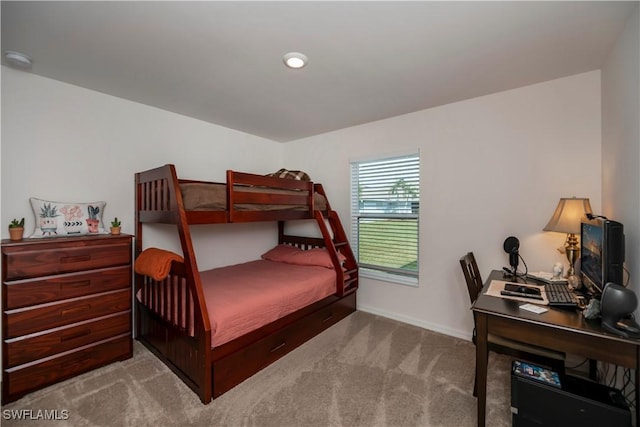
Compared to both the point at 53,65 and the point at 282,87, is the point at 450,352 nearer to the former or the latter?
Answer: the point at 282,87

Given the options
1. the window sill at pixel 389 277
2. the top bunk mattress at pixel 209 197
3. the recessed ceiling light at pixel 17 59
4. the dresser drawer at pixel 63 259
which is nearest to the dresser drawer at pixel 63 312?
the dresser drawer at pixel 63 259

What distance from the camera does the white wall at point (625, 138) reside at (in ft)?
4.66

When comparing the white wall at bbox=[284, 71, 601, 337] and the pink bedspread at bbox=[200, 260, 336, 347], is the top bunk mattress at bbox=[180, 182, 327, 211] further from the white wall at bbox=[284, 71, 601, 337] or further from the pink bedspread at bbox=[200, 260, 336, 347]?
the white wall at bbox=[284, 71, 601, 337]

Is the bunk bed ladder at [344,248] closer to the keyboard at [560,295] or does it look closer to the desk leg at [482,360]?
the desk leg at [482,360]

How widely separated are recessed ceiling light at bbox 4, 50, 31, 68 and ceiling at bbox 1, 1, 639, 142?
0.18 ft

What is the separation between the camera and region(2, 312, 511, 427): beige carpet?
5.48 ft

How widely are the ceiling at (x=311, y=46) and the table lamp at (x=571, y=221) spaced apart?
3.27ft

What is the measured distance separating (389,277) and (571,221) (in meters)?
1.73

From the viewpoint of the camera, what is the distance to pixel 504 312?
4.79 feet

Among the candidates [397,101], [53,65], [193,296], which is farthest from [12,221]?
[397,101]

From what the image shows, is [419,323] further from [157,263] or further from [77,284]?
[77,284]

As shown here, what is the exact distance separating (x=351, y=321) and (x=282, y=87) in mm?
2488

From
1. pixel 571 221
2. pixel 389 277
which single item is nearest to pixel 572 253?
pixel 571 221

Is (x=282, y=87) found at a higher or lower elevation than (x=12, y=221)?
higher
